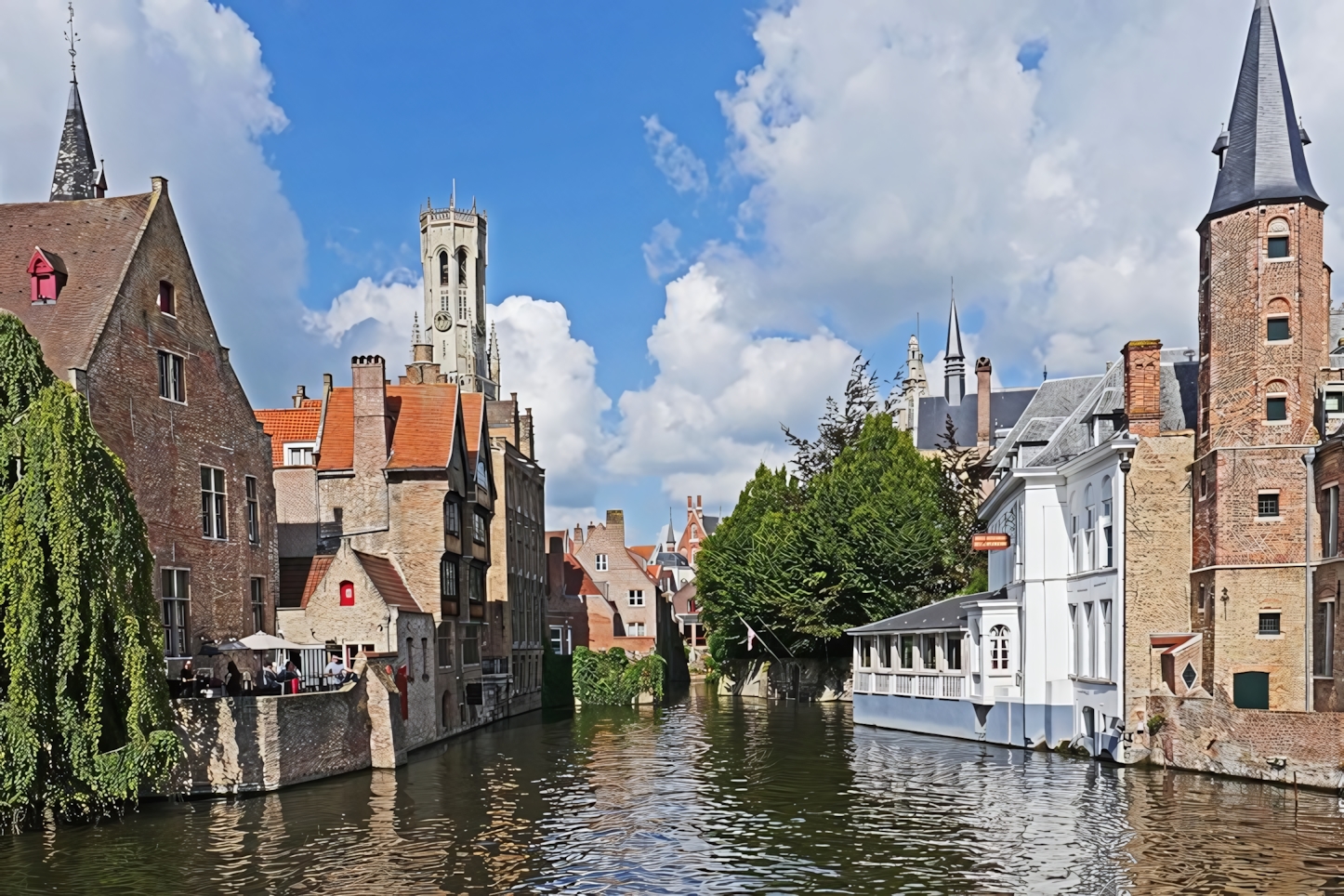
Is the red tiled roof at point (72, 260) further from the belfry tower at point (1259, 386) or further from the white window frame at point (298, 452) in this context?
the belfry tower at point (1259, 386)

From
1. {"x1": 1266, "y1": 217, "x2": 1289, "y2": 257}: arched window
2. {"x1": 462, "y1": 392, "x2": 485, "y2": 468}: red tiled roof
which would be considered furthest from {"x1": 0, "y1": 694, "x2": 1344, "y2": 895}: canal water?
{"x1": 462, "y1": 392, "x2": 485, "y2": 468}: red tiled roof

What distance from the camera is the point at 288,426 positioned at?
159ft

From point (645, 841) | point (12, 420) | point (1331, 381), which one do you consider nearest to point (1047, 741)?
point (1331, 381)

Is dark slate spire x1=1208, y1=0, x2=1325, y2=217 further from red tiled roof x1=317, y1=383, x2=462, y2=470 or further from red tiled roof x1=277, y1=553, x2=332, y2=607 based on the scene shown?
red tiled roof x1=277, y1=553, x2=332, y2=607

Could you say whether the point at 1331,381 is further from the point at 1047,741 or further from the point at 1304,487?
the point at 1047,741

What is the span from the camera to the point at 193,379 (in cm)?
3538

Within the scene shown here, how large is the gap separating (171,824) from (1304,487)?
29304 millimetres

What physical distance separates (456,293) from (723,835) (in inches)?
5284

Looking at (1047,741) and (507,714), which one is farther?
(507,714)

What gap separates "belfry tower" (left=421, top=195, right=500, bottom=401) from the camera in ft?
495

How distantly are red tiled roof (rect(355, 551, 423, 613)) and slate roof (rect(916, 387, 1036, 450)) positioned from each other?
49231 millimetres

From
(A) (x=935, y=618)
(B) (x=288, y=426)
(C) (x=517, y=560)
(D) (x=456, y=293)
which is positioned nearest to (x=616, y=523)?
(C) (x=517, y=560)

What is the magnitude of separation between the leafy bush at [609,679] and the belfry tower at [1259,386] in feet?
119

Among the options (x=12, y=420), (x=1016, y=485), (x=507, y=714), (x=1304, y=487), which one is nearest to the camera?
(x=12, y=420)
